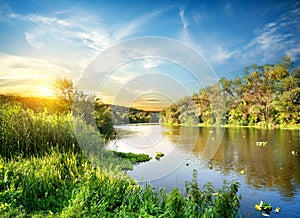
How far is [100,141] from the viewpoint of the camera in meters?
7.49

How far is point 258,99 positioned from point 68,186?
2958 centimetres

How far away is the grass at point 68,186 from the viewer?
11.2 feet

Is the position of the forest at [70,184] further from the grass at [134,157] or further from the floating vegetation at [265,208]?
the grass at [134,157]

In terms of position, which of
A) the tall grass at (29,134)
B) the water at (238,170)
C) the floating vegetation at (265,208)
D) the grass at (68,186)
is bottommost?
the floating vegetation at (265,208)

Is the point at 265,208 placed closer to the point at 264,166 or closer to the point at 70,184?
the point at 70,184

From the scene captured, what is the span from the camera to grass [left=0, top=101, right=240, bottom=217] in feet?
11.2

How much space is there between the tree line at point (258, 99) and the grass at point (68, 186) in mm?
19191

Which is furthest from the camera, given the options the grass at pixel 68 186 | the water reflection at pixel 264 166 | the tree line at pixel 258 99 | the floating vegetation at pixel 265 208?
the tree line at pixel 258 99

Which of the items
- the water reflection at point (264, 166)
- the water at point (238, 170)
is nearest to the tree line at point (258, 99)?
the water reflection at point (264, 166)

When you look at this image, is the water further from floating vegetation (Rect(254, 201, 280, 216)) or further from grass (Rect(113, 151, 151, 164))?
grass (Rect(113, 151, 151, 164))

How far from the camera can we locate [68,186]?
455 centimetres

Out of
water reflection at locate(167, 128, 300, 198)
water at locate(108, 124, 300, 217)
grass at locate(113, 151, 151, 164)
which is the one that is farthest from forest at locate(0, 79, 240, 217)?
water reflection at locate(167, 128, 300, 198)

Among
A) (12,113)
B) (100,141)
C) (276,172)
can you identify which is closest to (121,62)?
(100,141)

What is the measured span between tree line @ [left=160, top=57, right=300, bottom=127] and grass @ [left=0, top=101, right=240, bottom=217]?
19191 millimetres
